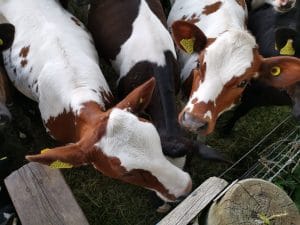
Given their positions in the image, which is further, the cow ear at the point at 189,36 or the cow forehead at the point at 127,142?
the cow ear at the point at 189,36

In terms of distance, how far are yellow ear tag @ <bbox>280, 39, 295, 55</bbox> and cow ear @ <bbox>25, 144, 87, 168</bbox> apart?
193 cm

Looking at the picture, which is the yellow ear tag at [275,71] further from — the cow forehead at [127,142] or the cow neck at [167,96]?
the cow forehead at [127,142]

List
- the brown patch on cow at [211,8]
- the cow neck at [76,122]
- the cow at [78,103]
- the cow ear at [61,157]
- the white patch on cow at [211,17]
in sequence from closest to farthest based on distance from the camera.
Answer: the cow ear at [61,157] → the cow at [78,103] → the cow neck at [76,122] → the white patch on cow at [211,17] → the brown patch on cow at [211,8]

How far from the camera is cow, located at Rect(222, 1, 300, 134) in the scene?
3.44 m

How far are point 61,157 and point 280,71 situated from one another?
174 centimetres

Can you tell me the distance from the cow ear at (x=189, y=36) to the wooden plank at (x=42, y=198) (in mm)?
1378

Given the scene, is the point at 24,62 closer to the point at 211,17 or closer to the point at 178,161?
the point at 178,161

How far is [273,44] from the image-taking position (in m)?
3.78

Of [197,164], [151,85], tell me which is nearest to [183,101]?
[197,164]

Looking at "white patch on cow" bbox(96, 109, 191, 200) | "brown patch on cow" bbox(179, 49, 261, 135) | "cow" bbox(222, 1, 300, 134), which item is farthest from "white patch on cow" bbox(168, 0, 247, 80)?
"white patch on cow" bbox(96, 109, 191, 200)

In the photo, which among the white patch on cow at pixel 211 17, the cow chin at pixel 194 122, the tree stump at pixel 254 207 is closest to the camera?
the tree stump at pixel 254 207

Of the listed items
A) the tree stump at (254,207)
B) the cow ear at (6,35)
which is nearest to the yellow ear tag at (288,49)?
the tree stump at (254,207)

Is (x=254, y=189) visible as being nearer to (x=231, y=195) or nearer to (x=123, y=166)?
(x=231, y=195)

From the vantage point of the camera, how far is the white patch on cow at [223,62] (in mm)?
2984
